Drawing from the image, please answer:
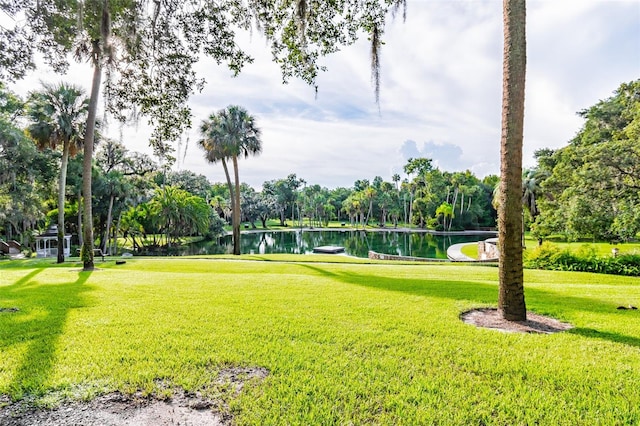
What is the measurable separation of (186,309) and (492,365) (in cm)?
424

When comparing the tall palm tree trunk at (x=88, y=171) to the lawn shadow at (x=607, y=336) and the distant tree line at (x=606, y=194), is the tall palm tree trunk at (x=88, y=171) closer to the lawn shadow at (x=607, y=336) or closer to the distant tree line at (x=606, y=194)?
the lawn shadow at (x=607, y=336)

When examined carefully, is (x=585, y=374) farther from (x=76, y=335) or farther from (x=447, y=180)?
(x=447, y=180)

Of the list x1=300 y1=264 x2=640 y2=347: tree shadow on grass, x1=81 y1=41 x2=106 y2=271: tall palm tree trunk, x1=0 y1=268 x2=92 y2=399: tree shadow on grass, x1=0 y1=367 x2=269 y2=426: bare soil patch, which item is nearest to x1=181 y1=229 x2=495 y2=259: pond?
x1=300 y1=264 x2=640 y2=347: tree shadow on grass

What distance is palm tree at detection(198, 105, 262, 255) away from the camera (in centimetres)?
2092

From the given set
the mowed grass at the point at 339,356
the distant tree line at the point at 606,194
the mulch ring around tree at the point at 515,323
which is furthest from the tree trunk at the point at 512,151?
the distant tree line at the point at 606,194

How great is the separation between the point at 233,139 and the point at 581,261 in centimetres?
1835

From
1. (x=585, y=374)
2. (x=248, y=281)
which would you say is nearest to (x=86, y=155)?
(x=248, y=281)

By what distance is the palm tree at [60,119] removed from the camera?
1523cm

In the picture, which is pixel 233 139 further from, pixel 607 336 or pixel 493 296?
pixel 607 336

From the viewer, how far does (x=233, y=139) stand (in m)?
20.9

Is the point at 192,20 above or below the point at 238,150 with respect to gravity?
below

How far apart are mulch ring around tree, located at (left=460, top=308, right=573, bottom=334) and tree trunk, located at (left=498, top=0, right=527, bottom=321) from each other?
144mm

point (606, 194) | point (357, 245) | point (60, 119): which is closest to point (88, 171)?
point (60, 119)

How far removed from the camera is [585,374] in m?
2.95
